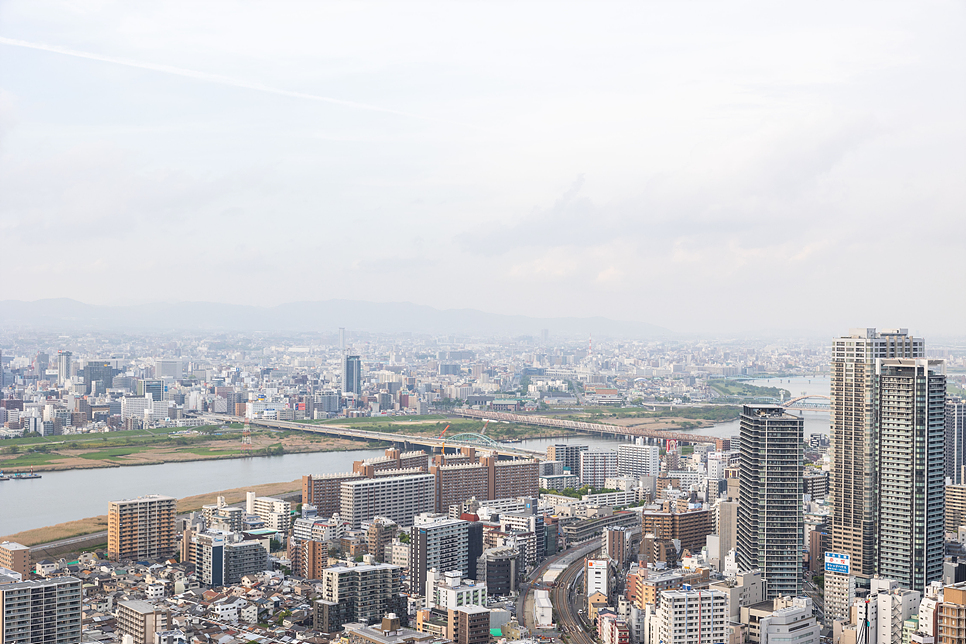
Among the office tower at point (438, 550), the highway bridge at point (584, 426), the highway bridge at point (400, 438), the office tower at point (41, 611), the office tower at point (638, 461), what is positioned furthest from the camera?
the highway bridge at point (584, 426)

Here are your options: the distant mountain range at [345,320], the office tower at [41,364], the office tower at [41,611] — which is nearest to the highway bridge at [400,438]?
the office tower at [41,364]

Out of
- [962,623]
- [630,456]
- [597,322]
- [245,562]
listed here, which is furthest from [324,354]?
[962,623]

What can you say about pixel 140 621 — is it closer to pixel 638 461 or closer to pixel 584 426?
pixel 638 461

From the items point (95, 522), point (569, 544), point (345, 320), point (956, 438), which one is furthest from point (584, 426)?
point (345, 320)

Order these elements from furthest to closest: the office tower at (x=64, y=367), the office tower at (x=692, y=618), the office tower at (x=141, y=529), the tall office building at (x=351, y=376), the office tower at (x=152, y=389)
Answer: the tall office building at (x=351, y=376) < the office tower at (x=64, y=367) < the office tower at (x=152, y=389) < the office tower at (x=141, y=529) < the office tower at (x=692, y=618)

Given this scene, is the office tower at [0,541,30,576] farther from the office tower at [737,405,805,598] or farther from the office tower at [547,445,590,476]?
the office tower at [547,445,590,476]

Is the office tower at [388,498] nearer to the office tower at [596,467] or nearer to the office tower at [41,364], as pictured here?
the office tower at [596,467]
